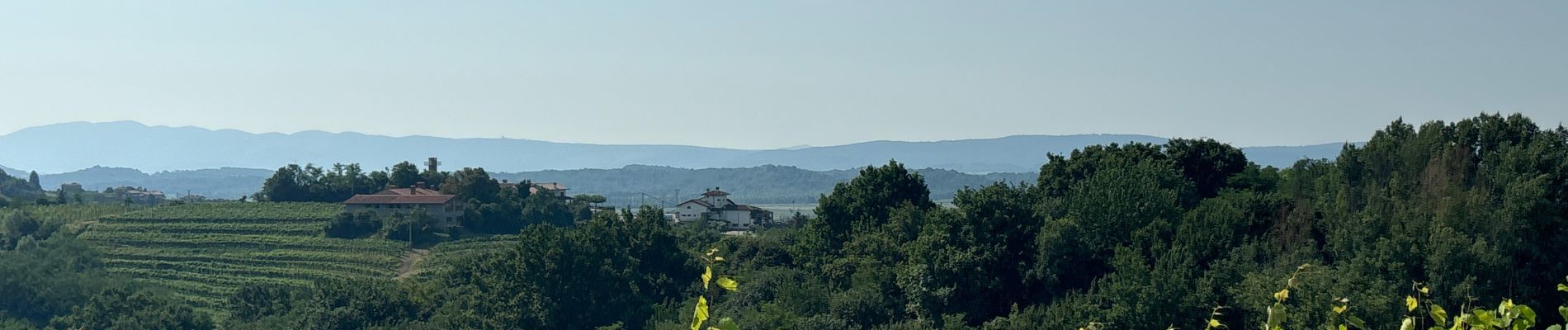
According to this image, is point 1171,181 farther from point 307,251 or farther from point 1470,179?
point 307,251

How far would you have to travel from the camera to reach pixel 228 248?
2530 inches

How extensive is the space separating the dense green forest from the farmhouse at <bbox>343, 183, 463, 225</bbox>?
1928 centimetres

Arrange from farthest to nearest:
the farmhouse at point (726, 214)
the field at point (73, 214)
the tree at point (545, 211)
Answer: the farmhouse at point (726, 214), the tree at point (545, 211), the field at point (73, 214)

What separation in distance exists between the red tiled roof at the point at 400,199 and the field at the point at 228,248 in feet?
4.04

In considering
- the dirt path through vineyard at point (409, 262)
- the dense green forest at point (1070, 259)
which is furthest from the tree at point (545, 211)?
the dense green forest at point (1070, 259)

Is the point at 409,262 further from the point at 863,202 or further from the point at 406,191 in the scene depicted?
the point at 863,202

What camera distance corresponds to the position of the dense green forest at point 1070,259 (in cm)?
2633

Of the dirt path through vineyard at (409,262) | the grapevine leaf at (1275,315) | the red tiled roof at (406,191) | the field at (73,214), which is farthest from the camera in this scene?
the red tiled roof at (406,191)

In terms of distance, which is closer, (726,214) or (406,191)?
(406,191)

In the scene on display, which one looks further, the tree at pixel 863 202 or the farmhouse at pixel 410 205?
the farmhouse at pixel 410 205

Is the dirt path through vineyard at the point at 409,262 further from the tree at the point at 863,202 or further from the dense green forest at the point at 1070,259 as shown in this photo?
the tree at the point at 863,202

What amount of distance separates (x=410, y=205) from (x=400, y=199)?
50.1 inches

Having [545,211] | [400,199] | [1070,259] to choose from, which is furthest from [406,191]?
[1070,259]

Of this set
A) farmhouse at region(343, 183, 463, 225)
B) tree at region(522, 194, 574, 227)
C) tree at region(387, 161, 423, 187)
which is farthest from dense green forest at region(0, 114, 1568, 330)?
tree at region(387, 161, 423, 187)
